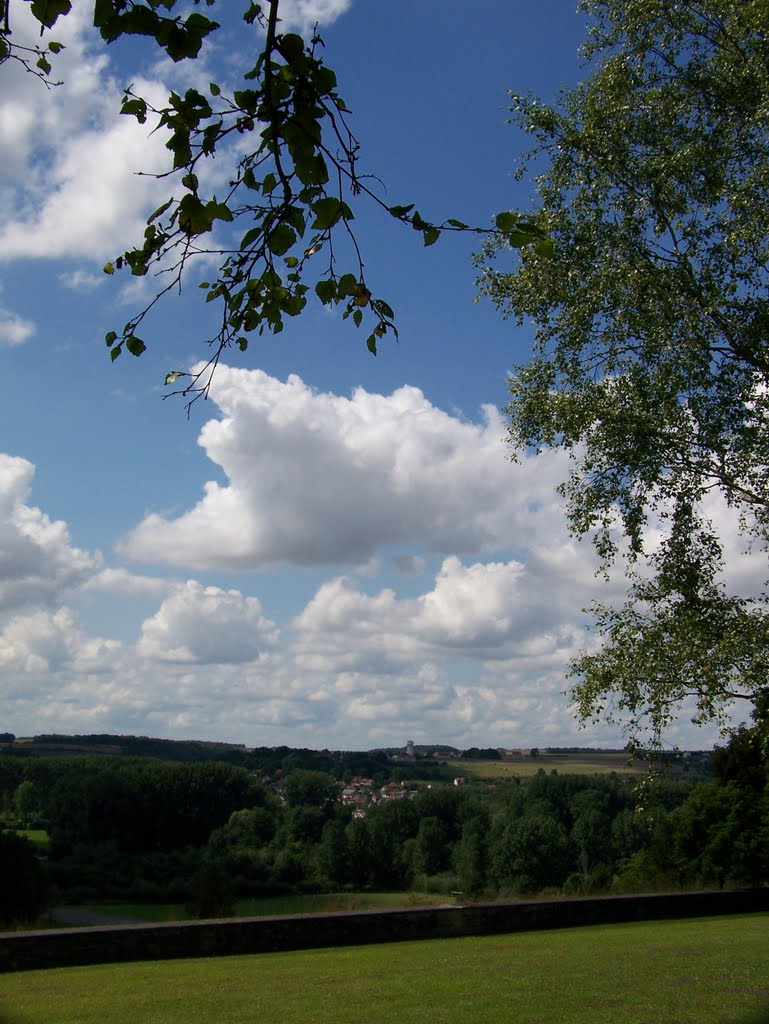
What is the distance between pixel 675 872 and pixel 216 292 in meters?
26.7

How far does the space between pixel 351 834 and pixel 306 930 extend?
98.7 ft

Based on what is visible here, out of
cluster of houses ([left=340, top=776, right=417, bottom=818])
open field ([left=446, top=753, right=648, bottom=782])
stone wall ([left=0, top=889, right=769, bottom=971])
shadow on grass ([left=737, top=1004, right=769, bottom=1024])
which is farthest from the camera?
open field ([left=446, top=753, right=648, bottom=782])

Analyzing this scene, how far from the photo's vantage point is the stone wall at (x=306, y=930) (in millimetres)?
11844

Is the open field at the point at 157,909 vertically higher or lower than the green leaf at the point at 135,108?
lower

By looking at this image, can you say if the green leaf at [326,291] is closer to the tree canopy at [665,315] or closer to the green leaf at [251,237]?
the green leaf at [251,237]

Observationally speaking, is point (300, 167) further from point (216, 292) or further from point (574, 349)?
point (574, 349)

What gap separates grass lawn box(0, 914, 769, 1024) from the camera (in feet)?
25.3

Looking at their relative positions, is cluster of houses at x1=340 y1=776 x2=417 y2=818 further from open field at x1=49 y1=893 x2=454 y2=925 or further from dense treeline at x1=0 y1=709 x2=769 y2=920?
open field at x1=49 y1=893 x2=454 y2=925

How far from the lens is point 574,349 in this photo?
11.7m

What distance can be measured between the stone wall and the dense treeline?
337 inches

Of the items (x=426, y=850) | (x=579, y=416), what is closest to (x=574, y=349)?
(x=579, y=416)

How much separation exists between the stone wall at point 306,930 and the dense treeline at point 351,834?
8.57m

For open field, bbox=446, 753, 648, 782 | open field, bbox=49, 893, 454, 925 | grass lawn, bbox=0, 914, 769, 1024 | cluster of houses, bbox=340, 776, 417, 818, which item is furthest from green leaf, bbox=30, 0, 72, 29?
open field, bbox=446, 753, 648, 782

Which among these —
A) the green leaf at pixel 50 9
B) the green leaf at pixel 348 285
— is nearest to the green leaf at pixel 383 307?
the green leaf at pixel 348 285
